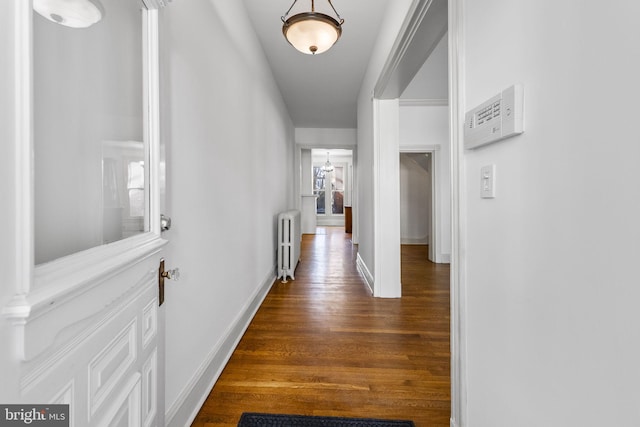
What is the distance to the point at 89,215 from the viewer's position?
734 mm

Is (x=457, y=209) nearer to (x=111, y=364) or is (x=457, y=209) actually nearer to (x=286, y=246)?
(x=111, y=364)

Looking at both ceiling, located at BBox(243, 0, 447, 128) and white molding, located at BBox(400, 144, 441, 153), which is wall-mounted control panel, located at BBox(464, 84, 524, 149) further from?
white molding, located at BBox(400, 144, 441, 153)

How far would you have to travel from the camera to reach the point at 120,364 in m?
0.76

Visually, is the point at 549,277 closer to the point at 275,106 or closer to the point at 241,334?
the point at 241,334

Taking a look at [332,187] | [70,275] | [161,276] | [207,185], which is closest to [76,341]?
[70,275]

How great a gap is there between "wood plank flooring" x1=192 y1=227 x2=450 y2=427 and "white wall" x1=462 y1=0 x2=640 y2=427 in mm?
666

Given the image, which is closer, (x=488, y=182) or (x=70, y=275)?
(x=70, y=275)

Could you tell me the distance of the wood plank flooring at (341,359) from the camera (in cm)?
152

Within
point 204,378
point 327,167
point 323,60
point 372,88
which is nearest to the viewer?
point 204,378

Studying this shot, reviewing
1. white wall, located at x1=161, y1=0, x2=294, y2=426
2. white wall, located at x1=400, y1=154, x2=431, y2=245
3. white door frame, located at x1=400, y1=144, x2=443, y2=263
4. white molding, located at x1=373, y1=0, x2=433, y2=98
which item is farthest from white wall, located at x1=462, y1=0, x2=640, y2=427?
white wall, located at x1=400, y1=154, x2=431, y2=245

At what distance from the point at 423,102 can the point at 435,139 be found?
2.15ft

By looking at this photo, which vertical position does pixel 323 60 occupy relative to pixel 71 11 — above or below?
above

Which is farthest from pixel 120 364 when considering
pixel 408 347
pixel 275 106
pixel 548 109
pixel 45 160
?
→ pixel 275 106

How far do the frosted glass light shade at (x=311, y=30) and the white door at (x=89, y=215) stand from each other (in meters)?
1.22
